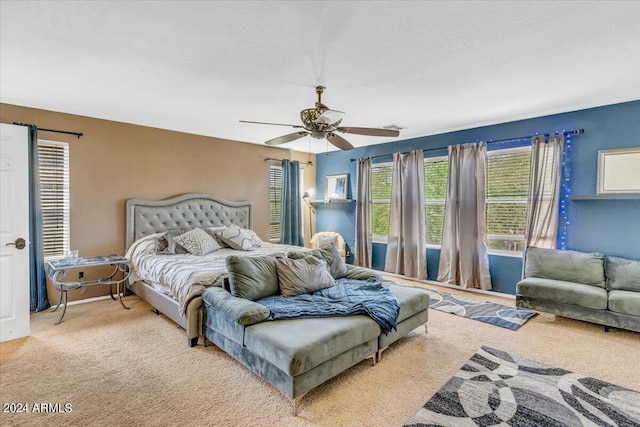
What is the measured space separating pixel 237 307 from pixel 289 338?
57cm

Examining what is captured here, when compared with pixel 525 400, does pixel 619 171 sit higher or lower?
higher

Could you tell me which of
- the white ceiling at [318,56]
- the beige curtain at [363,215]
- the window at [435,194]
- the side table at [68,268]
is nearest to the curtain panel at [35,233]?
the side table at [68,268]

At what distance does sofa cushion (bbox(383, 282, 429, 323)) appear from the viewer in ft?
9.75

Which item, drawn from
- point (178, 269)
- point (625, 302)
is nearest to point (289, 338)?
point (178, 269)

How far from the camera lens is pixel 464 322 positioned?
3.67m

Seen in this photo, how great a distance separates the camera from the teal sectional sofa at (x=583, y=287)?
10.6 ft

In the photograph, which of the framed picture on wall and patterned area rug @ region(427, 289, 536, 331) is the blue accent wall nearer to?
the framed picture on wall

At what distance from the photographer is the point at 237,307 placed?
2492mm

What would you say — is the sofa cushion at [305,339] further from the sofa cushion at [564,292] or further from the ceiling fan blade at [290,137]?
the sofa cushion at [564,292]

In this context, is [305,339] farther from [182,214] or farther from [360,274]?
[182,214]

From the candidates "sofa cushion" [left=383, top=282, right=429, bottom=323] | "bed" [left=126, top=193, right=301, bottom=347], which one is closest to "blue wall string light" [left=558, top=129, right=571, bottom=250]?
"sofa cushion" [left=383, top=282, right=429, bottom=323]

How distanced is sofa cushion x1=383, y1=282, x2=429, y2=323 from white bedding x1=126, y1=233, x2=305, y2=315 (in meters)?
1.78

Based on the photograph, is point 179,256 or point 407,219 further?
point 407,219

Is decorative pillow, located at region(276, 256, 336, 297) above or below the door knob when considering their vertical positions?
below
